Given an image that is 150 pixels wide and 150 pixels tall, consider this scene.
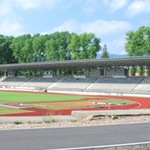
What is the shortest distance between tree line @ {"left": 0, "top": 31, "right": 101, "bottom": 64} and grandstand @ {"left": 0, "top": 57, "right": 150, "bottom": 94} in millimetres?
8348

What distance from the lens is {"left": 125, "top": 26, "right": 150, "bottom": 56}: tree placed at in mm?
82875

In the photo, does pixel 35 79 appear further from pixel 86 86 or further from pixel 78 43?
pixel 86 86

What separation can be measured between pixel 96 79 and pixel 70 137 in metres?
66.9

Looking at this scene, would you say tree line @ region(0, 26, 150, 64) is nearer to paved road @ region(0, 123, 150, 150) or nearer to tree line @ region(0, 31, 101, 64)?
tree line @ region(0, 31, 101, 64)

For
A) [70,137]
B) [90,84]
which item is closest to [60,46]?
[90,84]

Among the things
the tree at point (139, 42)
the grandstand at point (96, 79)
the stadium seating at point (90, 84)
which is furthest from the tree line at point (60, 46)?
the stadium seating at point (90, 84)

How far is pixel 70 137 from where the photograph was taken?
1317 centimetres

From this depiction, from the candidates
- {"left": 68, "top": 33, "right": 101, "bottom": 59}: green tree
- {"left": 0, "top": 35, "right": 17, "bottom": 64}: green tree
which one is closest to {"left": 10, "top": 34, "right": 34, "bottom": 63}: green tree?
{"left": 0, "top": 35, "right": 17, "bottom": 64}: green tree

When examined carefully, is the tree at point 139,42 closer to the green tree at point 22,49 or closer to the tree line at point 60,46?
the tree line at point 60,46

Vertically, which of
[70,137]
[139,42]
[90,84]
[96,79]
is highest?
[139,42]

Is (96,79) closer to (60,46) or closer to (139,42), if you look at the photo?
(139,42)

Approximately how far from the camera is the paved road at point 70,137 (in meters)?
11.5

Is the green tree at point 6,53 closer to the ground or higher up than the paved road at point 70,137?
higher up

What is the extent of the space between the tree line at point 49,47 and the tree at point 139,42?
12.1m
